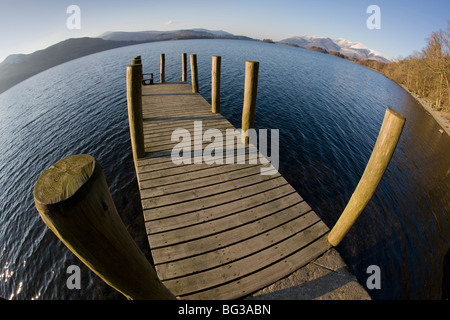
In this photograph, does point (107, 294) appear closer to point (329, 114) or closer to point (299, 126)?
point (299, 126)

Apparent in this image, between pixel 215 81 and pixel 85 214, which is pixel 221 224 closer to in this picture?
pixel 85 214

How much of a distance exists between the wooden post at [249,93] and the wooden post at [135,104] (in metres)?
2.85

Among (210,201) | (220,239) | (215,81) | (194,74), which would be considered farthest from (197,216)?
(194,74)

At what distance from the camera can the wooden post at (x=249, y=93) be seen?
5.08m

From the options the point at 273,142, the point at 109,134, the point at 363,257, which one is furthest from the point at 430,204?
the point at 109,134

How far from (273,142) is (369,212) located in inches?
200

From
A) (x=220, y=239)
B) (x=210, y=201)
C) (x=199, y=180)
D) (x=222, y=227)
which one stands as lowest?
(x=220, y=239)

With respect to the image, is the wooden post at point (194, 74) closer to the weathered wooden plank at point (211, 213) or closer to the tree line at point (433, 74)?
the weathered wooden plank at point (211, 213)

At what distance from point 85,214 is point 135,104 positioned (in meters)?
4.62

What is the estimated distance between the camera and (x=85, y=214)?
1061 millimetres

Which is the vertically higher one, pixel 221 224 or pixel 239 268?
pixel 221 224

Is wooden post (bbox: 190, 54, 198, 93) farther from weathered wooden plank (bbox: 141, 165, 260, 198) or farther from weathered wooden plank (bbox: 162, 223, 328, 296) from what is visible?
weathered wooden plank (bbox: 162, 223, 328, 296)

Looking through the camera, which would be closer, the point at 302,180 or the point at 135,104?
the point at 135,104

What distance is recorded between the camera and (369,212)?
6.46 metres
